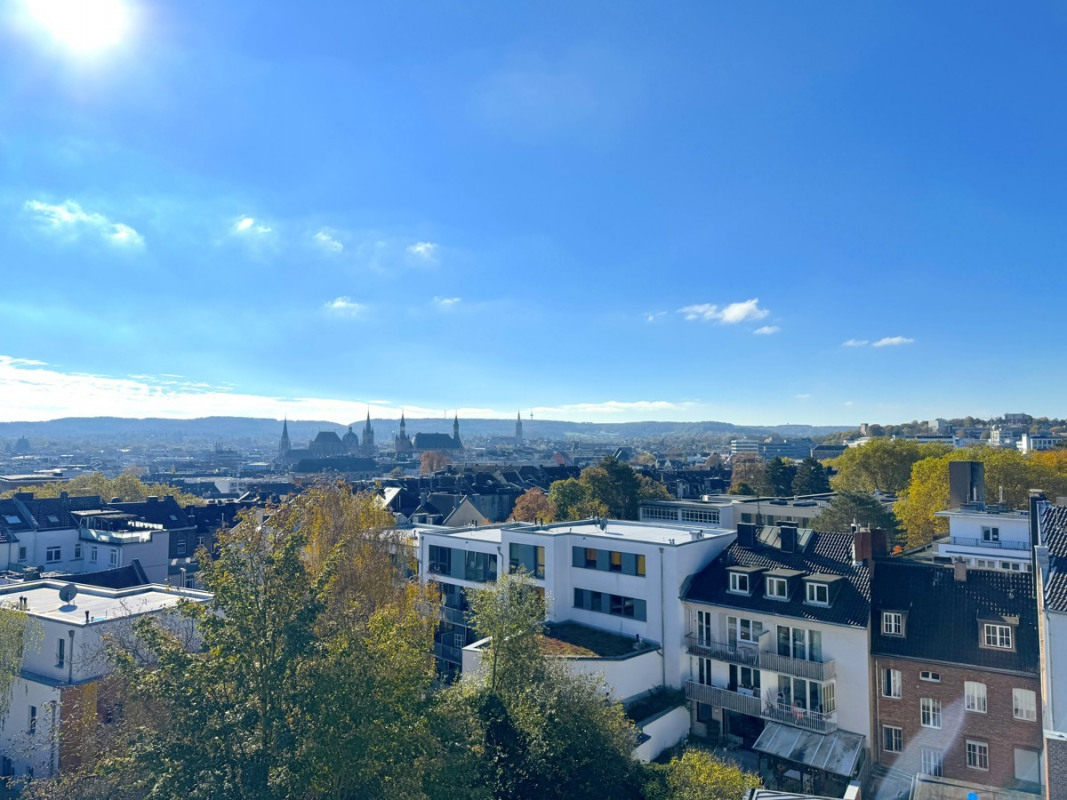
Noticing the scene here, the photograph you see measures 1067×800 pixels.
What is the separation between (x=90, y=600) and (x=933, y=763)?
4012 centimetres

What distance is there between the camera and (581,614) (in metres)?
37.5

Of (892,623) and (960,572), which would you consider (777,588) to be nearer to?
(892,623)

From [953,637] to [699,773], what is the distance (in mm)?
15238

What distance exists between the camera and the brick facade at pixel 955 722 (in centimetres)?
2556

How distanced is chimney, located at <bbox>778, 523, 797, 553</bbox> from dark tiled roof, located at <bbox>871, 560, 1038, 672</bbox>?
426cm

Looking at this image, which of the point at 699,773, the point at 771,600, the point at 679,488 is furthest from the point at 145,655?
the point at 679,488

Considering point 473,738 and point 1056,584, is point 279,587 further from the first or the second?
point 1056,584

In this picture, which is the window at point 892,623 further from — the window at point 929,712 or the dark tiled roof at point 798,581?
the window at point 929,712

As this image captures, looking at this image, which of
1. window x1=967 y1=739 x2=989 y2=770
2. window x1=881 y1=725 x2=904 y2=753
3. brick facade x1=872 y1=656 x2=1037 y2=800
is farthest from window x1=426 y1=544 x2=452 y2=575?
window x1=967 y1=739 x2=989 y2=770

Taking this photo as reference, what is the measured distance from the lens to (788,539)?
113 ft

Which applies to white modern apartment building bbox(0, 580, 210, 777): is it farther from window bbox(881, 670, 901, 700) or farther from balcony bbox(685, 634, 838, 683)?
window bbox(881, 670, 901, 700)

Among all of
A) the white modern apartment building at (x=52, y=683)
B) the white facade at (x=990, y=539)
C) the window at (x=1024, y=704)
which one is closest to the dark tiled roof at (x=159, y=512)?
the white modern apartment building at (x=52, y=683)

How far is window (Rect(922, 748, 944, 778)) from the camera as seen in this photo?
87.9ft

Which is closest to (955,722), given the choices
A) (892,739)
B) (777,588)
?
(892,739)
